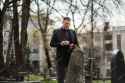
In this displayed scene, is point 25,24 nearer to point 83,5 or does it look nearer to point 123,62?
point 83,5

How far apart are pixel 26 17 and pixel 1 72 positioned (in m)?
6.73

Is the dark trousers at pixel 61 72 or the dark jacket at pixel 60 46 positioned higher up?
the dark jacket at pixel 60 46

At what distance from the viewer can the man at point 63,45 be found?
1087 cm

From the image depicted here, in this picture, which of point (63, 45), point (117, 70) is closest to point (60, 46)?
point (63, 45)

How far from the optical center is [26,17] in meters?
22.9

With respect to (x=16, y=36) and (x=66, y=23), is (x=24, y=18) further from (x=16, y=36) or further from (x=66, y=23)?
(x=66, y=23)

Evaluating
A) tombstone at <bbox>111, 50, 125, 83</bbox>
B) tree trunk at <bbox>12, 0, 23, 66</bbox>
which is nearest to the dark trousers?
tombstone at <bbox>111, 50, 125, 83</bbox>

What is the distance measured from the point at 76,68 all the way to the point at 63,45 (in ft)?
3.62

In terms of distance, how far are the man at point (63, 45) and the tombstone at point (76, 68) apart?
2.95 ft

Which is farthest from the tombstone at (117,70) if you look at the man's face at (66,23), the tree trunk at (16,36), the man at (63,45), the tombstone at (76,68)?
the tree trunk at (16,36)

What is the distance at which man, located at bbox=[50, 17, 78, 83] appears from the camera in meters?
10.9

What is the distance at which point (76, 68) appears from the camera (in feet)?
32.5

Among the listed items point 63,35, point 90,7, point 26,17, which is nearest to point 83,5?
point 90,7

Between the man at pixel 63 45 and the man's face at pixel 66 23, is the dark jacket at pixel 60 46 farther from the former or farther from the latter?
the man's face at pixel 66 23
